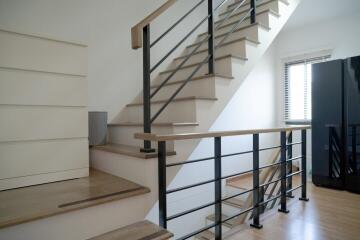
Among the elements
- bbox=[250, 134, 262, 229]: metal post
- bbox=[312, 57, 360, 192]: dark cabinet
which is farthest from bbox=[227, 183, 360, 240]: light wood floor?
bbox=[312, 57, 360, 192]: dark cabinet

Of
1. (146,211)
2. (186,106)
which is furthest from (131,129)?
(146,211)

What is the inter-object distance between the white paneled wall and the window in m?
3.63

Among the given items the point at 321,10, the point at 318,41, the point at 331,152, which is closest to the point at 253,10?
the point at 331,152

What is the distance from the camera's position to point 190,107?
1.80m

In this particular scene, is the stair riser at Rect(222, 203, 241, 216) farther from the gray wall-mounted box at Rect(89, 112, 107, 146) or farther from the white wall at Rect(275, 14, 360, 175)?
the gray wall-mounted box at Rect(89, 112, 107, 146)

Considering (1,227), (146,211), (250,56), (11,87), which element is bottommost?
(146,211)

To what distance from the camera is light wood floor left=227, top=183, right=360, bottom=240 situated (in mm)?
1687

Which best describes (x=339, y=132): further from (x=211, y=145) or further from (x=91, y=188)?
(x=91, y=188)

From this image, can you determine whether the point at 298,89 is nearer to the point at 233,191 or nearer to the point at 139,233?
the point at 233,191

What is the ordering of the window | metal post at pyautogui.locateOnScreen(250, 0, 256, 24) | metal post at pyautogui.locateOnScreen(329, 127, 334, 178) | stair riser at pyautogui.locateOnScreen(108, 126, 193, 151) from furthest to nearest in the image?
the window < metal post at pyautogui.locateOnScreen(329, 127, 334, 178) < metal post at pyautogui.locateOnScreen(250, 0, 256, 24) < stair riser at pyautogui.locateOnScreen(108, 126, 193, 151)

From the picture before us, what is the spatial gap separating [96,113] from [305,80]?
3.58m

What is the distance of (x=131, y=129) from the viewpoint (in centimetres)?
215

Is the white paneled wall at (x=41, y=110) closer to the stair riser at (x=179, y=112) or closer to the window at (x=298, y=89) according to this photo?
the stair riser at (x=179, y=112)

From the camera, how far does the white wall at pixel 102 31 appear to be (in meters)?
2.14
